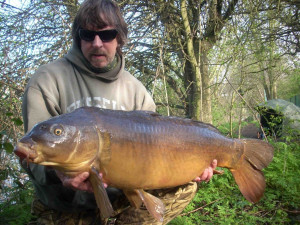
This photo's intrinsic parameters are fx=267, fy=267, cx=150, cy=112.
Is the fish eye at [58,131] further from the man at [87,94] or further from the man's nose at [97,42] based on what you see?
the man's nose at [97,42]

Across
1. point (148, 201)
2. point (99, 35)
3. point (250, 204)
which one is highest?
point (99, 35)

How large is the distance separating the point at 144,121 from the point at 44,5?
3.80m

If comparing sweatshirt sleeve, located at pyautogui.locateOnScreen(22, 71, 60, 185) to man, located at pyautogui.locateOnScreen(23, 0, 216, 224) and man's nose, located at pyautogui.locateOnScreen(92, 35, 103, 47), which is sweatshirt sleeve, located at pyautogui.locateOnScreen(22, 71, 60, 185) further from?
man's nose, located at pyautogui.locateOnScreen(92, 35, 103, 47)

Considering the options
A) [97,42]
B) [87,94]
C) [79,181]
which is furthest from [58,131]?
[97,42]

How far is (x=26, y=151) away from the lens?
129 cm

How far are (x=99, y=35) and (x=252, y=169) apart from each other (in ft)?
5.68

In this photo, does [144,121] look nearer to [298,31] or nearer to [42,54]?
[42,54]

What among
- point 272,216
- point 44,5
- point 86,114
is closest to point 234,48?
point 272,216

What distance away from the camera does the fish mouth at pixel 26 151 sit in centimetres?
128

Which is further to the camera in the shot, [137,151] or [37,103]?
[37,103]

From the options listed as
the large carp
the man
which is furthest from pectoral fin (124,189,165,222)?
the man

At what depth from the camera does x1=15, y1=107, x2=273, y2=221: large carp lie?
1.40m

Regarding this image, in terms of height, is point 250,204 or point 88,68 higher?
point 88,68

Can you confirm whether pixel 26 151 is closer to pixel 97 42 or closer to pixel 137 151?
pixel 137 151
